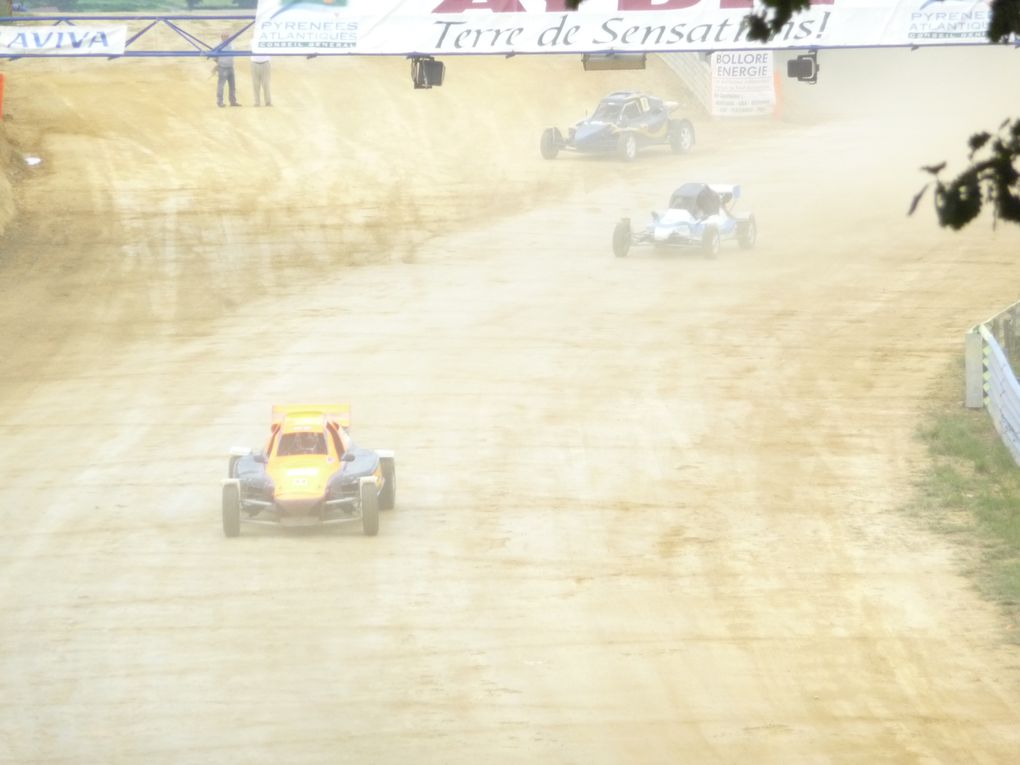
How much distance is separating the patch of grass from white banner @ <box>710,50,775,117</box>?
2544cm

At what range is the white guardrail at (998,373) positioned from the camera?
19.8 metres

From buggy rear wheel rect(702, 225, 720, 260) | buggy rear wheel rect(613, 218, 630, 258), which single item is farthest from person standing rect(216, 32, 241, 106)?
buggy rear wheel rect(702, 225, 720, 260)

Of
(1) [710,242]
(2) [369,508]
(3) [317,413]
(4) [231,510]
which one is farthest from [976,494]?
(1) [710,242]

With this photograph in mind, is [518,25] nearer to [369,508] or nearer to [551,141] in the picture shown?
[369,508]

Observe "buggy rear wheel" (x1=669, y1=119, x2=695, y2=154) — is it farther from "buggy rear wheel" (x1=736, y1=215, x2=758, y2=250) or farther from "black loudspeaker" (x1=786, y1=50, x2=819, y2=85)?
"black loudspeaker" (x1=786, y1=50, x2=819, y2=85)

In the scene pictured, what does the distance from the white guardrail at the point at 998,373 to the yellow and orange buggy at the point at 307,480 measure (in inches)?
285

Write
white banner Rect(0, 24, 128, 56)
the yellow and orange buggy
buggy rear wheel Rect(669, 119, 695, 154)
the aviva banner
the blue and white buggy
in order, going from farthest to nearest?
1. buggy rear wheel Rect(669, 119, 695, 154)
2. the blue and white buggy
3. white banner Rect(0, 24, 128, 56)
4. the aviva banner
5. the yellow and orange buggy

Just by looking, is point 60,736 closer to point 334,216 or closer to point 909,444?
point 909,444

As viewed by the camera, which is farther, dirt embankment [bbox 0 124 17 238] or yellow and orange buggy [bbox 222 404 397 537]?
dirt embankment [bbox 0 124 17 238]

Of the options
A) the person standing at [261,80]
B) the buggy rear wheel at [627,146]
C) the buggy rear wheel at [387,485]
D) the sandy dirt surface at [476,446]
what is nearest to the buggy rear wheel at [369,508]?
the sandy dirt surface at [476,446]

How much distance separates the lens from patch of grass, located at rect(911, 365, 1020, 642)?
53.4 feet

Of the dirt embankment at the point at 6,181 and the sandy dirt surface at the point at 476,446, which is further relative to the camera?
the dirt embankment at the point at 6,181

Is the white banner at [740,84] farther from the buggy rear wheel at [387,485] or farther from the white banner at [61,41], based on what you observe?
the buggy rear wheel at [387,485]

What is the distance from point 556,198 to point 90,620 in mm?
23004
